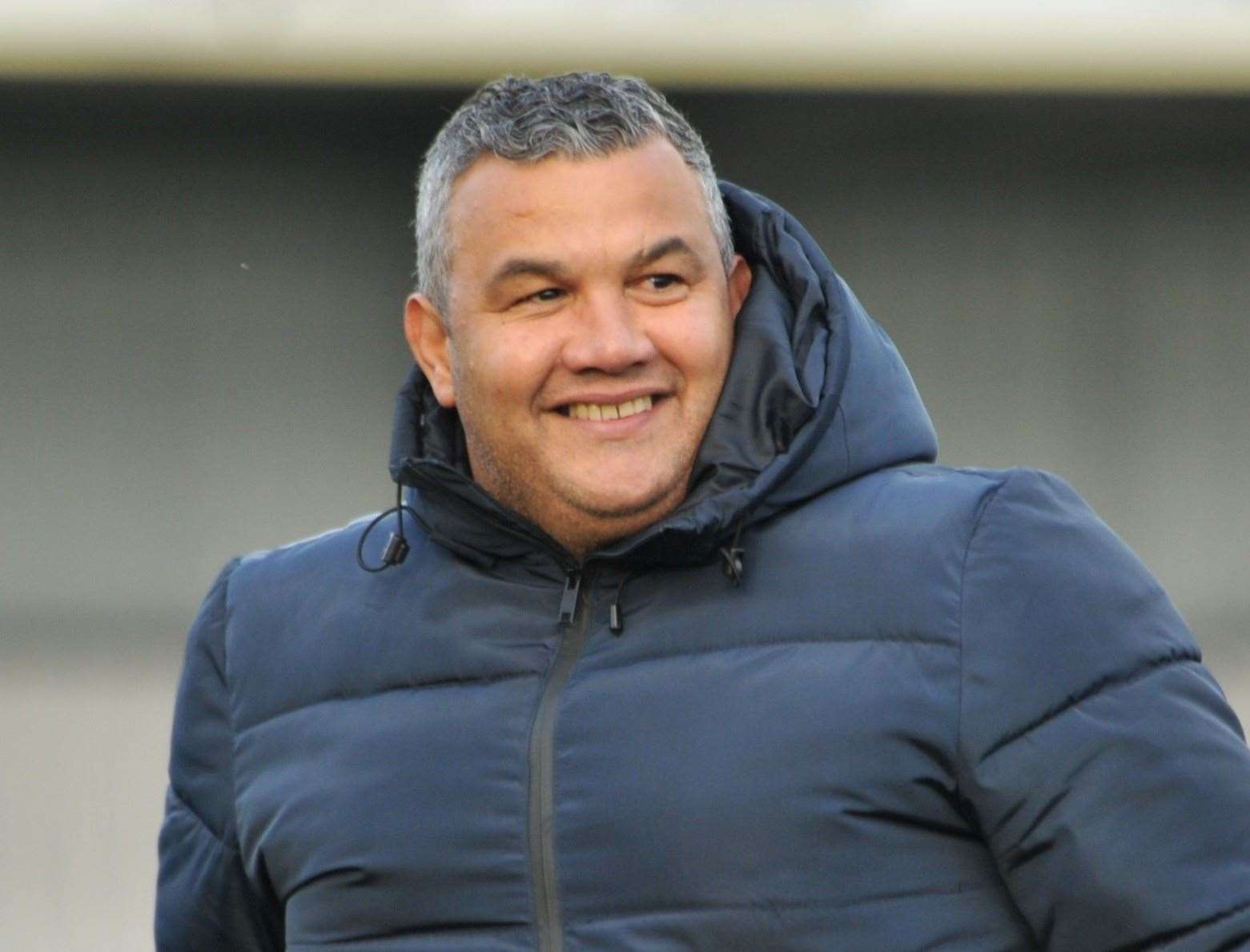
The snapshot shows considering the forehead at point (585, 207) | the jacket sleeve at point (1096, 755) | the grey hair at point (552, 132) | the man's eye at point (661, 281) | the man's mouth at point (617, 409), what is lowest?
the jacket sleeve at point (1096, 755)

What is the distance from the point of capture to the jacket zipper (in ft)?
7.50

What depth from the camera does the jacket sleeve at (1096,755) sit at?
2104 millimetres

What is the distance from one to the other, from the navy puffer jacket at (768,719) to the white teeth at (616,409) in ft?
0.29

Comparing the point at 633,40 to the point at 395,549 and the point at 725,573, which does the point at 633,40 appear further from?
the point at 725,573

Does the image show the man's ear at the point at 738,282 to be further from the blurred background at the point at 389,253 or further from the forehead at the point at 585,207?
the blurred background at the point at 389,253

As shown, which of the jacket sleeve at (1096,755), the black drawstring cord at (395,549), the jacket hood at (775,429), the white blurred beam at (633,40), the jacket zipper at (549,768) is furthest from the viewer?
the white blurred beam at (633,40)

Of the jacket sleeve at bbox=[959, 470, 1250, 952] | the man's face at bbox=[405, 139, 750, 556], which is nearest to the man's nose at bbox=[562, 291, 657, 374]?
the man's face at bbox=[405, 139, 750, 556]

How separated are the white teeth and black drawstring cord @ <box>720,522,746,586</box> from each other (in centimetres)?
19

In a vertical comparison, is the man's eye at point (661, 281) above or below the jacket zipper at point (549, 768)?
above

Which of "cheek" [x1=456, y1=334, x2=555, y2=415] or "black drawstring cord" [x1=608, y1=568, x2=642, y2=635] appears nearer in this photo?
"black drawstring cord" [x1=608, y1=568, x2=642, y2=635]

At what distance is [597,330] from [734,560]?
31cm

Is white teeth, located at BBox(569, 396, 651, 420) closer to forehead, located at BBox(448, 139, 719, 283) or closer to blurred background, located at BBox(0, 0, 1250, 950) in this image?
forehead, located at BBox(448, 139, 719, 283)

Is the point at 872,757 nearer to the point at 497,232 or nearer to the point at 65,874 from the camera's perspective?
the point at 497,232

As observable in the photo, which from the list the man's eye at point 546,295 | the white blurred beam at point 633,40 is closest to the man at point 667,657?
the man's eye at point 546,295
